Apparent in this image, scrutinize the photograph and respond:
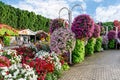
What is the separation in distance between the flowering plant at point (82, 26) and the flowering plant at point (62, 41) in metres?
2.27

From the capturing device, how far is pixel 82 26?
49.2 feet

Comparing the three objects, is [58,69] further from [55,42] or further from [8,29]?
[8,29]

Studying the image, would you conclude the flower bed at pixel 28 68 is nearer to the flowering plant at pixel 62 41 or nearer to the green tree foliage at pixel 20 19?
the flowering plant at pixel 62 41

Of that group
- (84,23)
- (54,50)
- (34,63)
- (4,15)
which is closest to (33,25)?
(4,15)

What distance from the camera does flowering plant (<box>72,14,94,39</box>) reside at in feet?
48.1

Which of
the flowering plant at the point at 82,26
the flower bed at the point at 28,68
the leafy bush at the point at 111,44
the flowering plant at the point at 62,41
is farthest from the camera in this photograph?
the leafy bush at the point at 111,44

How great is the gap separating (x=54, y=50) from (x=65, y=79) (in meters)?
2.64

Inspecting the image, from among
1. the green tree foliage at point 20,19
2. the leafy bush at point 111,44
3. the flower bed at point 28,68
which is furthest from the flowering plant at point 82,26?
the green tree foliage at point 20,19

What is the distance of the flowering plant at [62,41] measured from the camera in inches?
471

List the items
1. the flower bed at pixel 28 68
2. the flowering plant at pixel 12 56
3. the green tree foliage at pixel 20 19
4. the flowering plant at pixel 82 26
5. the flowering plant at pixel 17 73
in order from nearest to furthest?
the flowering plant at pixel 17 73, the flower bed at pixel 28 68, the flowering plant at pixel 12 56, the flowering plant at pixel 82 26, the green tree foliage at pixel 20 19

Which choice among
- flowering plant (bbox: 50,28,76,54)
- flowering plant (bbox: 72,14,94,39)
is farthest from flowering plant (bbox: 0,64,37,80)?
flowering plant (bbox: 72,14,94,39)

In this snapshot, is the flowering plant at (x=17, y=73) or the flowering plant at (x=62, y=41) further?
the flowering plant at (x=62, y=41)

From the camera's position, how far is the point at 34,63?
8.12 metres

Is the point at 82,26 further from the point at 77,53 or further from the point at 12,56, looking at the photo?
the point at 12,56
